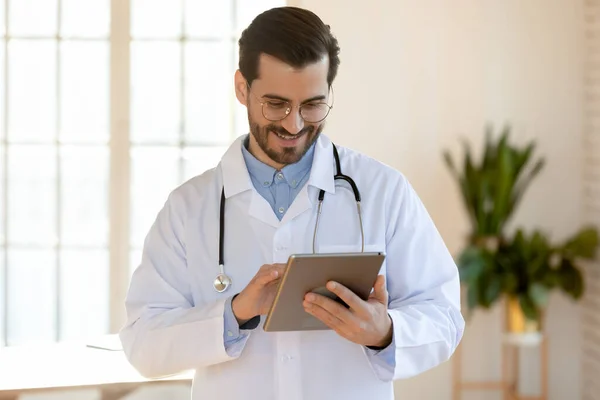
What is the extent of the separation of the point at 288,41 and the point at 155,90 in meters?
3.11

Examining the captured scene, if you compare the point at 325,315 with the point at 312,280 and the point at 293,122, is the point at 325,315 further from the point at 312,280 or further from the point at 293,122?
the point at 293,122

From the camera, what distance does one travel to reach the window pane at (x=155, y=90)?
16.5 ft

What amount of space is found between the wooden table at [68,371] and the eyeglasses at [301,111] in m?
1.30

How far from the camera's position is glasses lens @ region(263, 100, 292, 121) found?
2.02 metres

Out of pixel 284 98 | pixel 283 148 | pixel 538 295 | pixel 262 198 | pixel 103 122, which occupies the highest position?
pixel 103 122

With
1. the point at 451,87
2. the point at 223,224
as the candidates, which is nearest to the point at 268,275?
the point at 223,224

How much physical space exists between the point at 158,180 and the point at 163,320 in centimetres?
310

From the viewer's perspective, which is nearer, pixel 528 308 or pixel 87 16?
pixel 528 308

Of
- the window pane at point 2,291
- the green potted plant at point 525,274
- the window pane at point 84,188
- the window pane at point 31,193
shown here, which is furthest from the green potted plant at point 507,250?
the window pane at point 2,291

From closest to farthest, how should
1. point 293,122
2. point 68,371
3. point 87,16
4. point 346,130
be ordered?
1. point 293,122
2. point 68,371
3. point 346,130
4. point 87,16

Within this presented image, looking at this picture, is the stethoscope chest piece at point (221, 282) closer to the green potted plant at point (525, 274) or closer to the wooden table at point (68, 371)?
the wooden table at point (68, 371)

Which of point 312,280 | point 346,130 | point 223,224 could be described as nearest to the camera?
point 312,280

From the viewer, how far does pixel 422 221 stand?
2.13 m

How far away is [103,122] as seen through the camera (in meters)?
5.05
